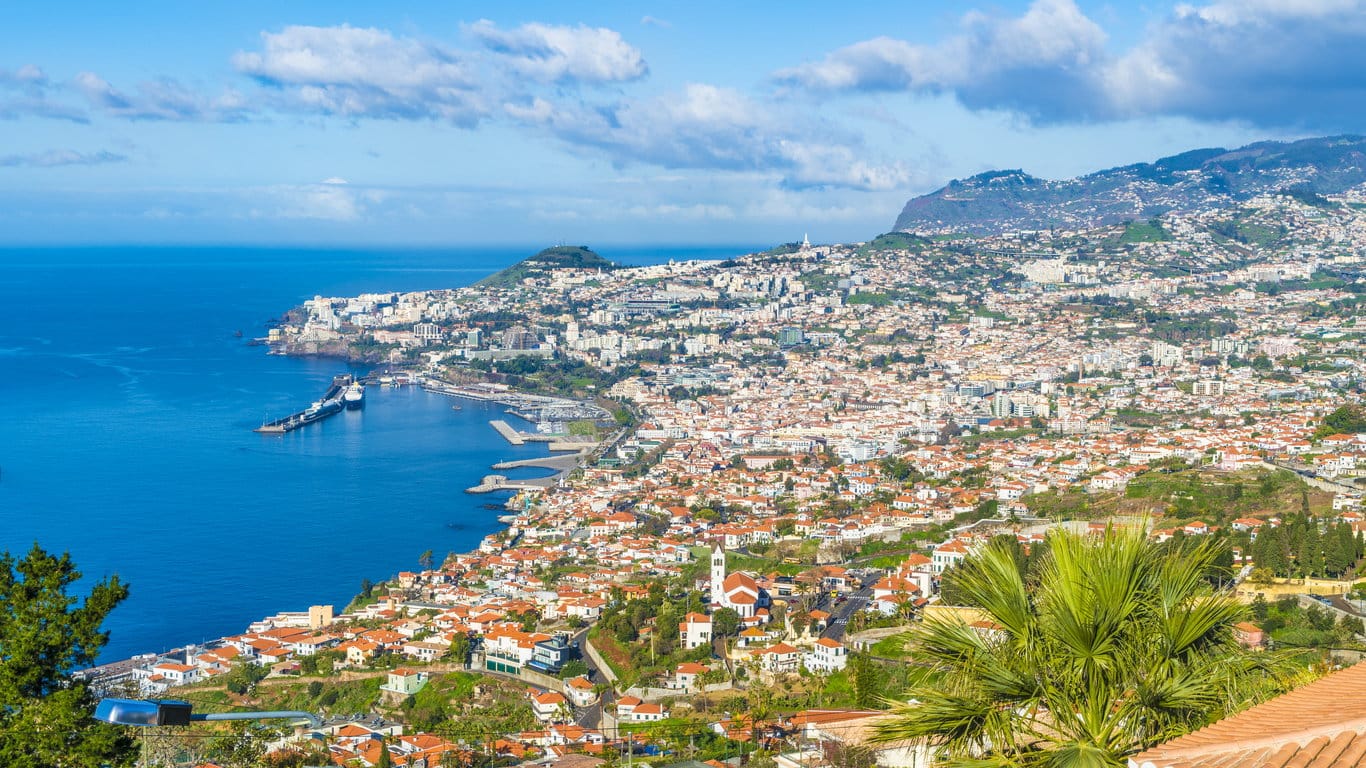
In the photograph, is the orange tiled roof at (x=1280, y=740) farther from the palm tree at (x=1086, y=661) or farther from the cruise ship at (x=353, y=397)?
the cruise ship at (x=353, y=397)

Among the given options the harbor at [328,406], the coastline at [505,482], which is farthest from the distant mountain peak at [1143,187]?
the harbor at [328,406]

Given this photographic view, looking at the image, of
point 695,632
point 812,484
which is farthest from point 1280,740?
point 812,484

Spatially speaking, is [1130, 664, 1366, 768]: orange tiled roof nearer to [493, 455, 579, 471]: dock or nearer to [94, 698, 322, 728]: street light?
[94, 698, 322, 728]: street light

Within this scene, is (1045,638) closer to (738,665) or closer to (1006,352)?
(738,665)

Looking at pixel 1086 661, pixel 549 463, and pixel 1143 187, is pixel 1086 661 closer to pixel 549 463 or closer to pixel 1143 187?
pixel 549 463

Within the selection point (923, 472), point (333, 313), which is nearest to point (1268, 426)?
point (923, 472)

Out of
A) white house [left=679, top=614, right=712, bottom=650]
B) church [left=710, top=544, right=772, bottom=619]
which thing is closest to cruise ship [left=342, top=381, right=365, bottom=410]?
church [left=710, top=544, right=772, bottom=619]

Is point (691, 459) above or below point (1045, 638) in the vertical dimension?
below
